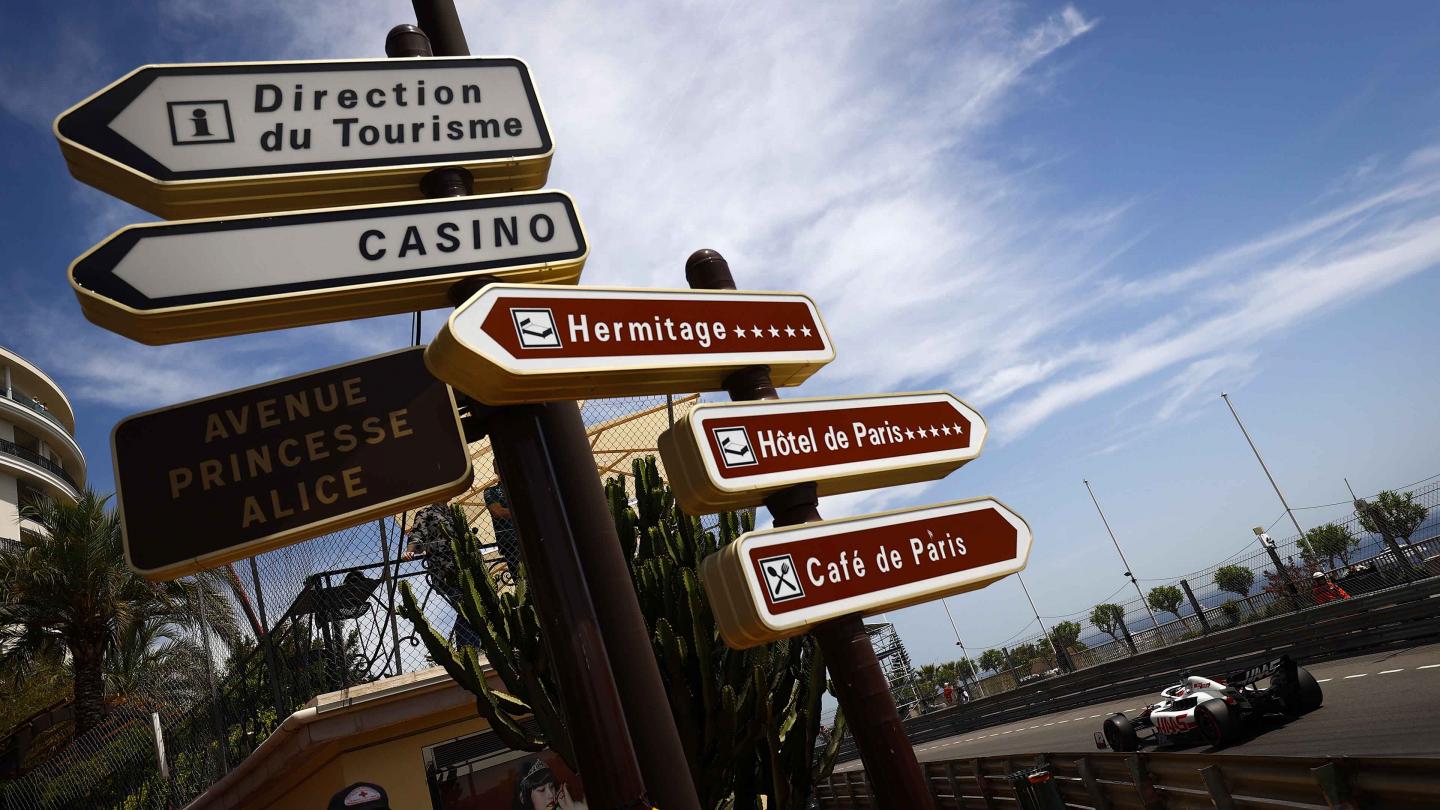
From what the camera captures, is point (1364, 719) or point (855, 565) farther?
point (1364, 719)

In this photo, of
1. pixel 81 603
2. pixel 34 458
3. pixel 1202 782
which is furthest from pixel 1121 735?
pixel 34 458

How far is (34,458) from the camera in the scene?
38.9 m

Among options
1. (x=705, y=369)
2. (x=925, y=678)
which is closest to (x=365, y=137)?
(x=705, y=369)

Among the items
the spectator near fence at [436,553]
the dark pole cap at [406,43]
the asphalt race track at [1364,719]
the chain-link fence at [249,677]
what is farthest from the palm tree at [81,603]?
the asphalt race track at [1364,719]

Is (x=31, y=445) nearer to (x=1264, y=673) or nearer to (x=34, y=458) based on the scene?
(x=34, y=458)

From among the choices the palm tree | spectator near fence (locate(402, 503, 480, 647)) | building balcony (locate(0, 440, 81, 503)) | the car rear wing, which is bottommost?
the car rear wing

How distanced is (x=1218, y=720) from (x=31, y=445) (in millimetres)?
51433

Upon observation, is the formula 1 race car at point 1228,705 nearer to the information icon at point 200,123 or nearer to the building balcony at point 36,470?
the information icon at point 200,123

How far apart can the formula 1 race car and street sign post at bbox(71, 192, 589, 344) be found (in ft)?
45.1

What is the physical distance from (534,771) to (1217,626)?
22.2m

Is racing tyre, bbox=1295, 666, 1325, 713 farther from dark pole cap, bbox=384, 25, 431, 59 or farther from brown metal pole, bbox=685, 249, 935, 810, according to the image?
dark pole cap, bbox=384, 25, 431, 59

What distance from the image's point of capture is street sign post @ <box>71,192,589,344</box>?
2.59 m

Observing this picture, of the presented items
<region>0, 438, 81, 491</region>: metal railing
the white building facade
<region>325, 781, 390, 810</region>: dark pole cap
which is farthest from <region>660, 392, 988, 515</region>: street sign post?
<region>0, 438, 81, 491</region>: metal railing

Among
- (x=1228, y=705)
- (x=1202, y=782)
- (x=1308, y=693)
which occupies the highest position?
(x=1202, y=782)
